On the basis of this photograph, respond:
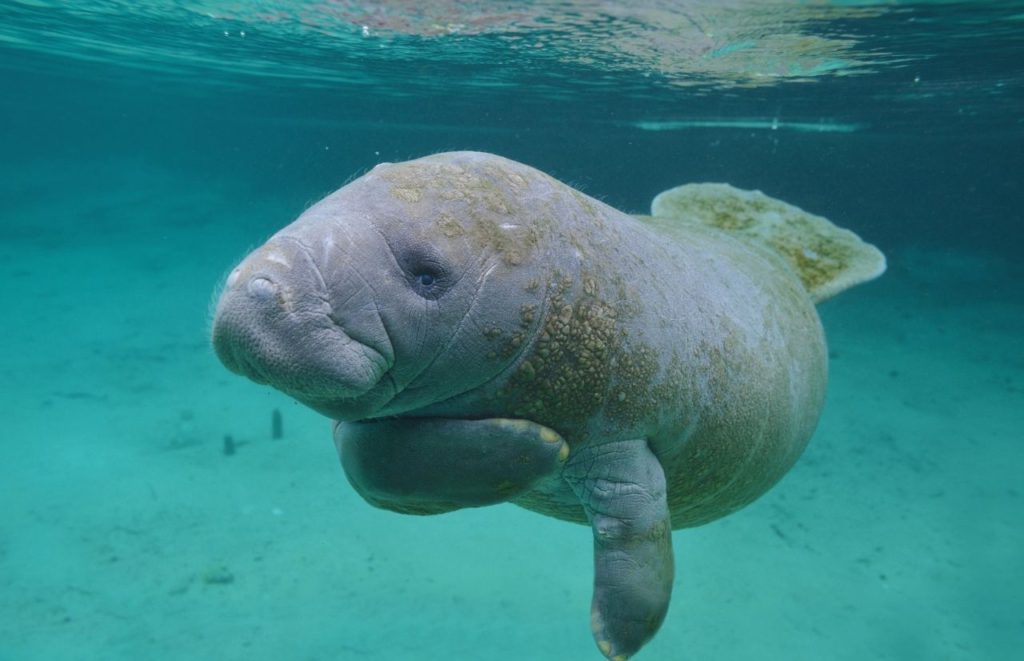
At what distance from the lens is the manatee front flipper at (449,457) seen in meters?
2.23

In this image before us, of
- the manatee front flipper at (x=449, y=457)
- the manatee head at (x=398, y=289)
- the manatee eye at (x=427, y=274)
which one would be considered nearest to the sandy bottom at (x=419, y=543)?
the manatee front flipper at (x=449, y=457)

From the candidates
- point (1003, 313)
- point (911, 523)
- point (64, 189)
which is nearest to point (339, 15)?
point (911, 523)

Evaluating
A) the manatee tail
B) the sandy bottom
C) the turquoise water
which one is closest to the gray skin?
the turquoise water

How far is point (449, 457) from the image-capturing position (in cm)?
223

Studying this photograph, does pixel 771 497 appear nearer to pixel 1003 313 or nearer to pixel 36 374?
pixel 1003 313

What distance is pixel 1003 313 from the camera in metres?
16.2

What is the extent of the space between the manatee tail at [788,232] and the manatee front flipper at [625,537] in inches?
92.7

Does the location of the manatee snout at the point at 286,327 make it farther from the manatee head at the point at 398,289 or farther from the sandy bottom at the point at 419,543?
the sandy bottom at the point at 419,543

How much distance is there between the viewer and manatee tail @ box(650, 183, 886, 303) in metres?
4.71

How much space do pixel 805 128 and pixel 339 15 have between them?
55.2 feet

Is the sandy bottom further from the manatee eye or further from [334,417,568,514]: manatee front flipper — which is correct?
the manatee eye

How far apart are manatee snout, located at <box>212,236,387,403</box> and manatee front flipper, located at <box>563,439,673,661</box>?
105cm

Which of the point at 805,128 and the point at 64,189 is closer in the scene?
the point at 805,128

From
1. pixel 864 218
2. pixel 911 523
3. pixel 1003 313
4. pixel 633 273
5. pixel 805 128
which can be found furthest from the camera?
pixel 864 218
